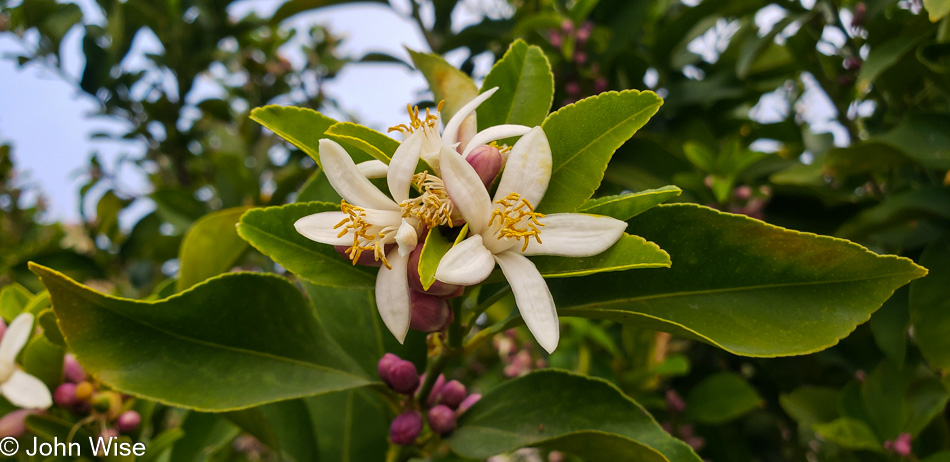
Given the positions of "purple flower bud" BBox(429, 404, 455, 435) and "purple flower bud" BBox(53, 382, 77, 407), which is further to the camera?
"purple flower bud" BBox(53, 382, 77, 407)

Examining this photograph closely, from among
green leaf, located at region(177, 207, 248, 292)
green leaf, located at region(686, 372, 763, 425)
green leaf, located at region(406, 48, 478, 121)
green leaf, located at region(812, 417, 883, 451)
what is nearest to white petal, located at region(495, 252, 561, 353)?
green leaf, located at region(406, 48, 478, 121)

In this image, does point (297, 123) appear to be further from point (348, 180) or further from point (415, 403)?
point (415, 403)

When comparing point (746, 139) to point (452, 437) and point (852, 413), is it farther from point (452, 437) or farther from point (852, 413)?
point (452, 437)

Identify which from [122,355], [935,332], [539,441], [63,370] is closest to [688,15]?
[935,332]

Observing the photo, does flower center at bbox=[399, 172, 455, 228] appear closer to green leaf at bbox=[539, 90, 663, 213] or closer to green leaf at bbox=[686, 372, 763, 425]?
green leaf at bbox=[539, 90, 663, 213]

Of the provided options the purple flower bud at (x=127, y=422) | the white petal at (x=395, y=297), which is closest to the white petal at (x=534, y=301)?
the white petal at (x=395, y=297)

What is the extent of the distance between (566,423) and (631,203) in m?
0.31

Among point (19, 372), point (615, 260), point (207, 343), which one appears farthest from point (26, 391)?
point (615, 260)

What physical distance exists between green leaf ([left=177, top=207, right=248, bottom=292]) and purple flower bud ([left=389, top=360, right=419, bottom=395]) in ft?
1.50

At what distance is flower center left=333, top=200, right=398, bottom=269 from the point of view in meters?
0.61

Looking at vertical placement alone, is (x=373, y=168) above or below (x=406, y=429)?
above

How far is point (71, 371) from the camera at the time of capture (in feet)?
3.46

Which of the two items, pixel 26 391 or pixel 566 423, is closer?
pixel 566 423

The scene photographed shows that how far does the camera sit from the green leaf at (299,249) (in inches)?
26.5
